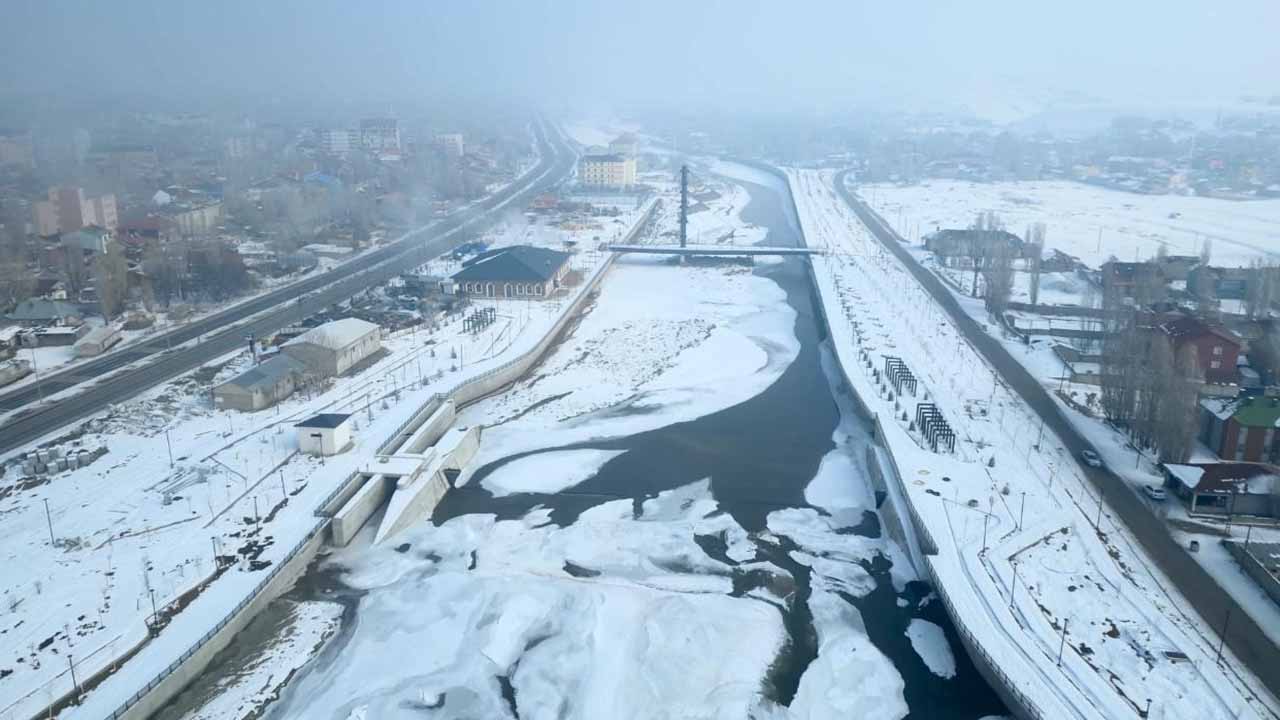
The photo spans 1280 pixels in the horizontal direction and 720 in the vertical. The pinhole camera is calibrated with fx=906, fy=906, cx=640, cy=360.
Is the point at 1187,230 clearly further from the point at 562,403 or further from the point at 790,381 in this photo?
the point at 562,403

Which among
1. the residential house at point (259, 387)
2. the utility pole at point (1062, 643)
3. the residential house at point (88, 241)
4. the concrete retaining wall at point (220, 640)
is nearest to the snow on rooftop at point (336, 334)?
the residential house at point (259, 387)

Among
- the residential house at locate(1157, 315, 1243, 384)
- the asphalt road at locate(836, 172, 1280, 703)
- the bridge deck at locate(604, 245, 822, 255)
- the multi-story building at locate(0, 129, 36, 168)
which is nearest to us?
the asphalt road at locate(836, 172, 1280, 703)

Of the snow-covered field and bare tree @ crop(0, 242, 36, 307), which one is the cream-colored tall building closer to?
the snow-covered field

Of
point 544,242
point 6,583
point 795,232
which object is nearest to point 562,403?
point 6,583

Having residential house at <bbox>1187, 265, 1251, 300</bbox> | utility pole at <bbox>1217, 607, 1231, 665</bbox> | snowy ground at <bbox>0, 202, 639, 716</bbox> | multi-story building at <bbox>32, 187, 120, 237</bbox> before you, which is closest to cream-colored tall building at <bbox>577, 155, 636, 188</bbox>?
multi-story building at <bbox>32, 187, 120, 237</bbox>

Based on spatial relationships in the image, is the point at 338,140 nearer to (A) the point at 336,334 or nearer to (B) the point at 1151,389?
(A) the point at 336,334

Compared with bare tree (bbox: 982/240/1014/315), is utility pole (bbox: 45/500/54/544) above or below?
below
